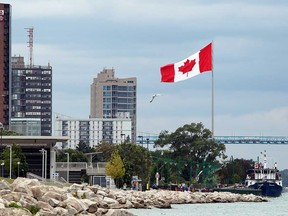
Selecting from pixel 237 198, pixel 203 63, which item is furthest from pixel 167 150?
pixel 203 63

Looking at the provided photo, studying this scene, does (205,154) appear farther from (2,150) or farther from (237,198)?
(237,198)

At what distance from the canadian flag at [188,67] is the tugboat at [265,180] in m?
67.0

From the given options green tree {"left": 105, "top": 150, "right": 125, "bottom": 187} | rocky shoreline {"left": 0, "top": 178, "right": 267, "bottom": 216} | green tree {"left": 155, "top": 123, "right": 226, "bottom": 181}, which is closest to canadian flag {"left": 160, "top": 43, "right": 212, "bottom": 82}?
rocky shoreline {"left": 0, "top": 178, "right": 267, "bottom": 216}

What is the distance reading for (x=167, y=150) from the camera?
584ft

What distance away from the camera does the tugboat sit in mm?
131625

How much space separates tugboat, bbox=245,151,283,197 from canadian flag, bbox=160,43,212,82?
6695 centimetres

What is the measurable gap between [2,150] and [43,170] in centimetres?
734

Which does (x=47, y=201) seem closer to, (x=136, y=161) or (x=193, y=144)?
(x=136, y=161)

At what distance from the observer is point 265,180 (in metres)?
138

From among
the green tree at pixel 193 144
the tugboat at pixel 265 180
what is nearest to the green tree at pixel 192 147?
the green tree at pixel 193 144

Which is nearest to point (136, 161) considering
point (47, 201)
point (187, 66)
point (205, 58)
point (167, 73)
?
point (167, 73)

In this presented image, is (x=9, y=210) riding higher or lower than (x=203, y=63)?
lower

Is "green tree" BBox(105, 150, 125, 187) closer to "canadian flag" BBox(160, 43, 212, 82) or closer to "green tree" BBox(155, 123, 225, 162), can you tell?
"green tree" BBox(155, 123, 225, 162)

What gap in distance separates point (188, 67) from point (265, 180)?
75.2 metres
